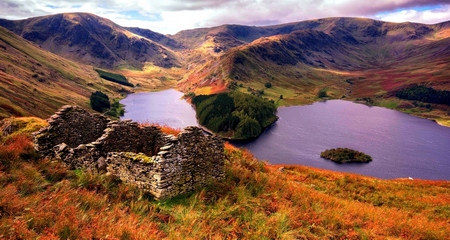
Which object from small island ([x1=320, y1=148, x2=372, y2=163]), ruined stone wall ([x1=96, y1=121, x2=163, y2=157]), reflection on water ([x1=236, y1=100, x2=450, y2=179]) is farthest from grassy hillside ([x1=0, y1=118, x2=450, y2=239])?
small island ([x1=320, y1=148, x2=372, y2=163])

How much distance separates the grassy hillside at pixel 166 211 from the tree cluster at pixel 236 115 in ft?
393

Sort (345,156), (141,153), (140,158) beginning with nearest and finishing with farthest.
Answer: (140,158), (141,153), (345,156)

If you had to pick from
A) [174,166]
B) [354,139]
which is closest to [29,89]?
[174,166]

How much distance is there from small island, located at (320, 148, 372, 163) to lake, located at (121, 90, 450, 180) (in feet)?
8.58

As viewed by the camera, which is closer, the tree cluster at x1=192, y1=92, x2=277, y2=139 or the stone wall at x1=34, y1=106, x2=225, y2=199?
the stone wall at x1=34, y1=106, x2=225, y2=199

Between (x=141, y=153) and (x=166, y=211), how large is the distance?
11.5 ft

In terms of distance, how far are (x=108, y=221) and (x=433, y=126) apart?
668 feet

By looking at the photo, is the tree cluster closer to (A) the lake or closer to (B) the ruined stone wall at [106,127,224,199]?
(A) the lake

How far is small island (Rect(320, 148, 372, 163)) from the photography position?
102 meters

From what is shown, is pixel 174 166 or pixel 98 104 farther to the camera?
pixel 98 104

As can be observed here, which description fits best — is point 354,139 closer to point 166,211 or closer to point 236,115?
point 236,115

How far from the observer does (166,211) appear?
11359 mm

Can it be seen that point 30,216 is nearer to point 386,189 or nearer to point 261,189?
point 261,189

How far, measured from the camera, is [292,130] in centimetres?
14400
